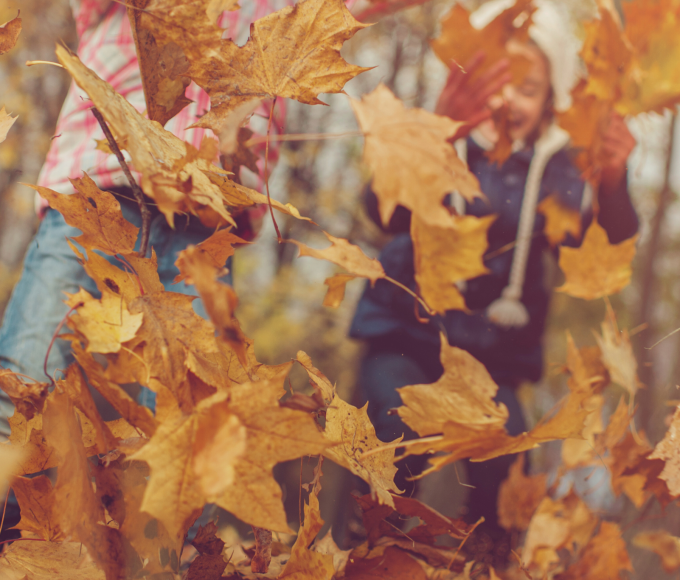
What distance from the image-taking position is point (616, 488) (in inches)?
35.1

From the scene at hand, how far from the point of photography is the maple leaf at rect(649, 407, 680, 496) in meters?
0.61

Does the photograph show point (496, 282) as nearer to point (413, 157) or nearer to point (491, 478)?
point (491, 478)

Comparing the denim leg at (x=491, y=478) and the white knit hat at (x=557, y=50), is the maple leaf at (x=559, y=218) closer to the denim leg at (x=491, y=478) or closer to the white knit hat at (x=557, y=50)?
A: the white knit hat at (x=557, y=50)

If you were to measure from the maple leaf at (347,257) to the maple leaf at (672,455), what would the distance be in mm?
445

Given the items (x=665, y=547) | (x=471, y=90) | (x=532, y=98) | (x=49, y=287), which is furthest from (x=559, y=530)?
(x=532, y=98)

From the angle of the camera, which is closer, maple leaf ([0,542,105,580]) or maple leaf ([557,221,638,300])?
maple leaf ([0,542,105,580])

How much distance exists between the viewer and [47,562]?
586 mm

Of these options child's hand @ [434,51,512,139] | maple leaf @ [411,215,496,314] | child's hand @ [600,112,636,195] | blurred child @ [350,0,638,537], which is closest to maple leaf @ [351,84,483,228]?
maple leaf @ [411,215,496,314]

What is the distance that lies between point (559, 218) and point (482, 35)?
0.69 metres

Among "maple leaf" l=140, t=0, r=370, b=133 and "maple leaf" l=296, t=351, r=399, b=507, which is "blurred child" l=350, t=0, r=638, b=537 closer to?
"maple leaf" l=296, t=351, r=399, b=507

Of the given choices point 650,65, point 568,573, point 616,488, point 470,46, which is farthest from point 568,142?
point 568,573

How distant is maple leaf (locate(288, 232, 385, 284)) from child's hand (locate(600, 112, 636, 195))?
996mm

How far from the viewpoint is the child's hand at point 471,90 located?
114 centimetres

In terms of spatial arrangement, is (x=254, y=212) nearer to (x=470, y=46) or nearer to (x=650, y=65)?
(x=470, y=46)
